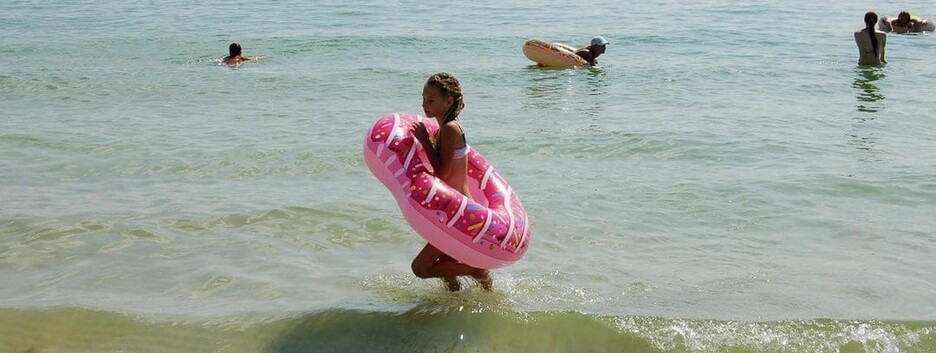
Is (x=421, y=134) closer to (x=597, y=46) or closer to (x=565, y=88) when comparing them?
(x=565, y=88)

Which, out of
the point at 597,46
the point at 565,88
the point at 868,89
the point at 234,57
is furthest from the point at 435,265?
the point at 234,57

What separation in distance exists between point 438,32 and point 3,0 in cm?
1383

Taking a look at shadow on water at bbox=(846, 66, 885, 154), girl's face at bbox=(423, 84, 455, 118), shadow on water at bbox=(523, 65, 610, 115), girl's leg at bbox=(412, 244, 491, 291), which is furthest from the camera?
shadow on water at bbox=(523, 65, 610, 115)

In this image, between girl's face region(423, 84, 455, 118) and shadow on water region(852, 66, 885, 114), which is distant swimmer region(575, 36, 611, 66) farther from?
girl's face region(423, 84, 455, 118)

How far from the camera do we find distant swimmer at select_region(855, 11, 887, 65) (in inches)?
624

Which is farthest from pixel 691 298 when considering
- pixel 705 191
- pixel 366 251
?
pixel 705 191

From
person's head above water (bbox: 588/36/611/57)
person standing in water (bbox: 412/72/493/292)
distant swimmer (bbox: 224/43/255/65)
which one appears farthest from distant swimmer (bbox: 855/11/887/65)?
person standing in water (bbox: 412/72/493/292)

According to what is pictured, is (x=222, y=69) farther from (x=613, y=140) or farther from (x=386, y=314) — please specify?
(x=386, y=314)

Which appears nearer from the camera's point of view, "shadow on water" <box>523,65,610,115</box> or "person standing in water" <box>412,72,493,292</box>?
"person standing in water" <box>412,72,493,292</box>

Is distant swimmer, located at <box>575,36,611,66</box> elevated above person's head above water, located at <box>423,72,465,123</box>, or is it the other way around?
person's head above water, located at <box>423,72,465,123</box>

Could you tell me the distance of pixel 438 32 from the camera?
869 inches

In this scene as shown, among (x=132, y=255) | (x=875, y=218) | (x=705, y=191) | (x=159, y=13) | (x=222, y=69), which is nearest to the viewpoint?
(x=132, y=255)

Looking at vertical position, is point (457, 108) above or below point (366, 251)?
above

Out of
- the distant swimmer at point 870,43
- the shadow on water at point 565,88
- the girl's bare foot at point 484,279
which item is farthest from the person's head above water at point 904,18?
the girl's bare foot at point 484,279
